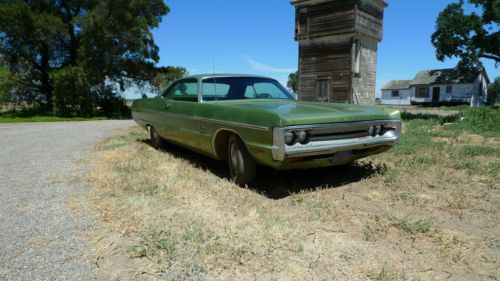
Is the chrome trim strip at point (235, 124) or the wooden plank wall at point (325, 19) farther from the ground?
the wooden plank wall at point (325, 19)

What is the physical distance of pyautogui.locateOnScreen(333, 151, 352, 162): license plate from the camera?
12.5 feet

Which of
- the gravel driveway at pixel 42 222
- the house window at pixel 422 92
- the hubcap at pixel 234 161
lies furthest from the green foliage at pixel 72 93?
the house window at pixel 422 92

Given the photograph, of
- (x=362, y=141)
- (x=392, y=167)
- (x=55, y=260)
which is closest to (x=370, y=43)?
(x=392, y=167)

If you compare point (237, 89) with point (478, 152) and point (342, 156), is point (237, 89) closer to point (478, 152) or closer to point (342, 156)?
point (342, 156)

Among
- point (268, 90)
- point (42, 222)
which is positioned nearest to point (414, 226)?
point (268, 90)

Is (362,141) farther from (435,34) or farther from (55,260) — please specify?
(435,34)

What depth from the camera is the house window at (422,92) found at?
142ft

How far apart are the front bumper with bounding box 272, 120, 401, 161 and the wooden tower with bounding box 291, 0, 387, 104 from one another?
13.1 m

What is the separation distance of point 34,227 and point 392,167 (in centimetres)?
448

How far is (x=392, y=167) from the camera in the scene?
5.06 metres

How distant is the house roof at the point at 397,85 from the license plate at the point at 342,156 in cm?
4869

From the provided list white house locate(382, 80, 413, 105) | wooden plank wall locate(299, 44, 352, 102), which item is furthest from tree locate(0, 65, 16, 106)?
white house locate(382, 80, 413, 105)

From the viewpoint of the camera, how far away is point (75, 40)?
2191cm

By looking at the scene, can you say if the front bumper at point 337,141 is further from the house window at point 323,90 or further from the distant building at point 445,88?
the distant building at point 445,88
